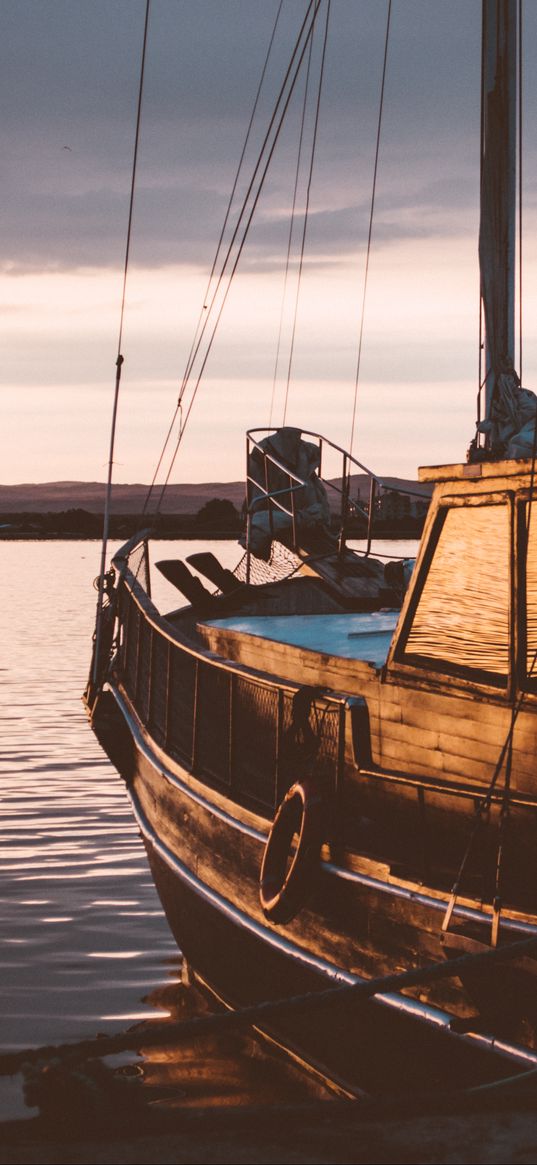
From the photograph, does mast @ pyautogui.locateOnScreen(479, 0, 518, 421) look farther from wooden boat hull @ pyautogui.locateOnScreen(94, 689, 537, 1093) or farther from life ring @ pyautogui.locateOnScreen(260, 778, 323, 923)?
life ring @ pyautogui.locateOnScreen(260, 778, 323, 923)

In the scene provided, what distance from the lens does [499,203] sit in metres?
14.5

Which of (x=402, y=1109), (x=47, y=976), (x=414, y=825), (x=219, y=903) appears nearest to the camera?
(x=402, y=1109)

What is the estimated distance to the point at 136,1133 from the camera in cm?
443

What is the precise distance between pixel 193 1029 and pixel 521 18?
1362 cm

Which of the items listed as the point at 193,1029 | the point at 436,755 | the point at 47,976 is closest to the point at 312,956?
the point at 436,755

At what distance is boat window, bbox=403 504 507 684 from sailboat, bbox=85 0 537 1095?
1 cm

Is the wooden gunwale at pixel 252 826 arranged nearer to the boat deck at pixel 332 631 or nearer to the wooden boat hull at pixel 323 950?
the wooden boat hull at pixel 323 950

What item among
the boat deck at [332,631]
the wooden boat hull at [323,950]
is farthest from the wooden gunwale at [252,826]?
the boat deck at [332,631]

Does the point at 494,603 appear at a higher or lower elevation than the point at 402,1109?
higher

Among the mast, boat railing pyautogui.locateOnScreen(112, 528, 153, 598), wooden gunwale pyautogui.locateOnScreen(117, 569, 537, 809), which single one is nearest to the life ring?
wooden gunwale pyautogui.locateOnScreen(117, 569, 537, 809)

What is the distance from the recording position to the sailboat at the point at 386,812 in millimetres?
6562

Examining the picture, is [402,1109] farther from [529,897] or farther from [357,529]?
[357,529]

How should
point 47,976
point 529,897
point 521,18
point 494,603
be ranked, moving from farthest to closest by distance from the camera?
1. point 521,18
2. point 47,976
3. point 494,603
4. point 529,897

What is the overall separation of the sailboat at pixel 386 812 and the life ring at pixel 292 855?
1 centimetres
